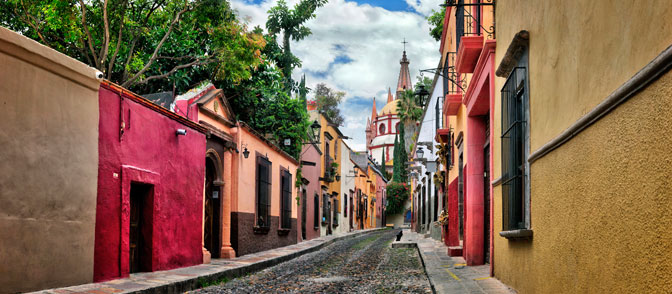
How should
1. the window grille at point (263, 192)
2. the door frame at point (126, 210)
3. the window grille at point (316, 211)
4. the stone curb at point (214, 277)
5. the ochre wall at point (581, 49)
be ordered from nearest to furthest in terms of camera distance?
the ochre wall at point (581, 49), the stone curb at point (214, 277), the door frame at point (126, 210), the window grille at point (263, 192), the window grille at point (316, 211)

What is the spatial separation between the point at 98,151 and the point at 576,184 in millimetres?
6208

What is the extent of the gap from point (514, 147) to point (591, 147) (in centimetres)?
290

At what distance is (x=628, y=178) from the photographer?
3.18 m

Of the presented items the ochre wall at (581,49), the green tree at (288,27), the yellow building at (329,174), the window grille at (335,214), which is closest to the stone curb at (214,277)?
the ochre wall at (581,49)

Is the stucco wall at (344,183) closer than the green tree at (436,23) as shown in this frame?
No

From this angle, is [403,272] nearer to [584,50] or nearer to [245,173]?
[245,173]

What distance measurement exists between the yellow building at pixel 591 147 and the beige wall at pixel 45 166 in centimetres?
513

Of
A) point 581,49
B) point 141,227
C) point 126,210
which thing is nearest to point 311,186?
point 141,227

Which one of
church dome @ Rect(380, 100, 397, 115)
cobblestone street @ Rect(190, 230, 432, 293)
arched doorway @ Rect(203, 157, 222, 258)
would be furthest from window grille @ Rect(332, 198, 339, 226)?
church dome @ Rect(380, 100, 397, 115)

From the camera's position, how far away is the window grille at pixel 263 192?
1644cm

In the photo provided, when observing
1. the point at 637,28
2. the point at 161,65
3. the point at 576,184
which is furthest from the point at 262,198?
the point at 637,28

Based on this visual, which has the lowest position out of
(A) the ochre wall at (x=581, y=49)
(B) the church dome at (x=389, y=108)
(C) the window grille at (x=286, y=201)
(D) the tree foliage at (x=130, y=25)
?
(C) the window grille at (x=286, y=201)

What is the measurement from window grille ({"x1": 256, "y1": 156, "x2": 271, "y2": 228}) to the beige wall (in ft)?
27.9

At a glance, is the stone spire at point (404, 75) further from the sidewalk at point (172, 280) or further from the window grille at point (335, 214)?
the sidewalk at point (172, 280)
